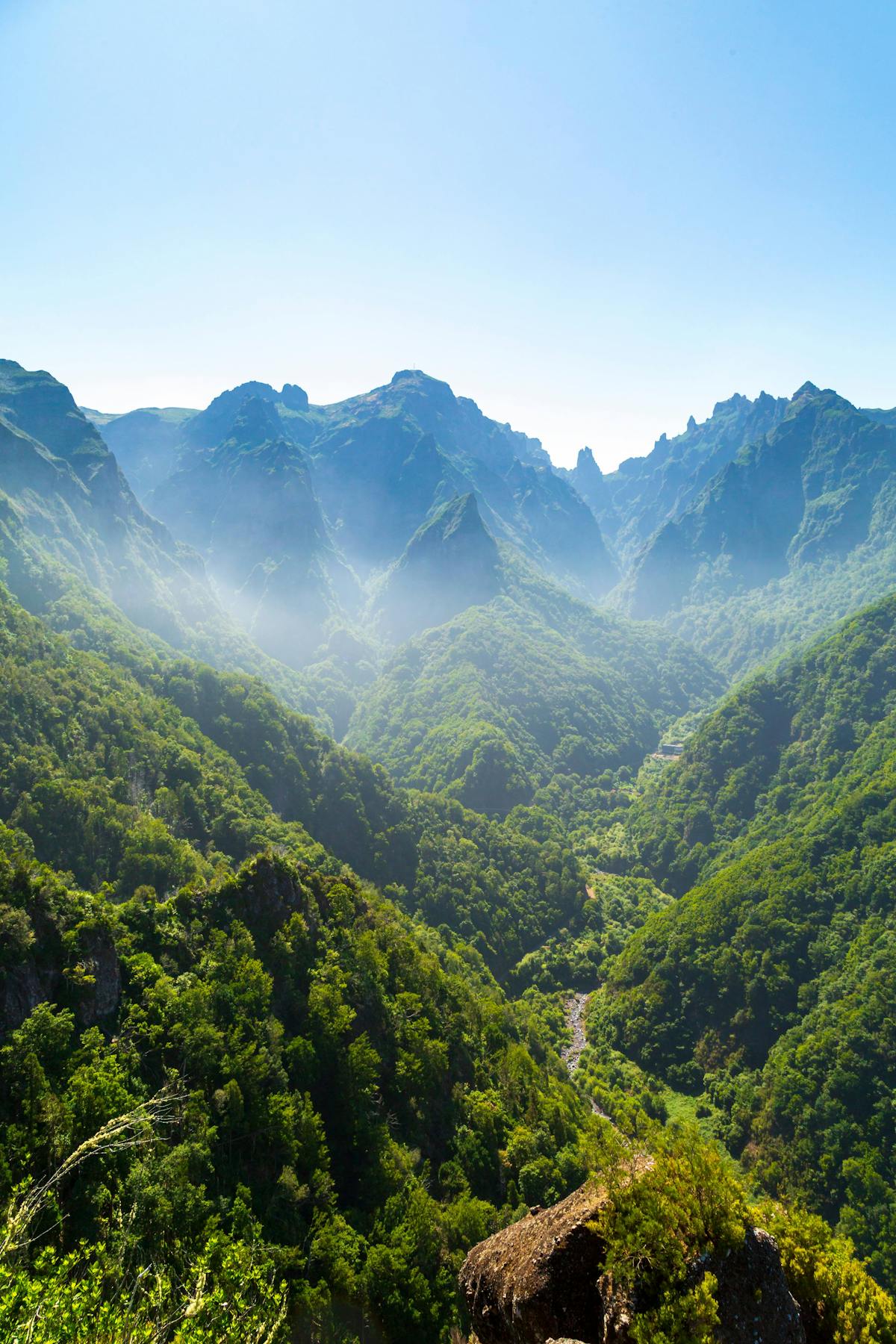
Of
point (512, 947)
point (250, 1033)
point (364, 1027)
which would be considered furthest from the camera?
point (512, 947)

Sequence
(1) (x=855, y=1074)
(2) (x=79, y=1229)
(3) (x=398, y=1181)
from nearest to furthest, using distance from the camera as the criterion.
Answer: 1. (2) (x=79, y=1229)
2. (3) (x=398, y=1181)
3. (1) (x=855, y=1074)

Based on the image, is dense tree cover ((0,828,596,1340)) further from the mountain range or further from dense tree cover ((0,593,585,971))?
dense tree cover ((0,593,585,971))

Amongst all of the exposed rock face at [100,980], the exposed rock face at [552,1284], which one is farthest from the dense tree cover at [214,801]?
the exposed rock face at [552,1284]

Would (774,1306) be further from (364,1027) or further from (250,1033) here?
(364,1027)

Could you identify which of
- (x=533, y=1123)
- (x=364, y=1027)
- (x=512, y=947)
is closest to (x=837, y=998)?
(x=512, y=947)

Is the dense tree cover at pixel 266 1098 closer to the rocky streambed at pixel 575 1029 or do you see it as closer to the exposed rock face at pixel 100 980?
the exposed rock face at pixel 100 980

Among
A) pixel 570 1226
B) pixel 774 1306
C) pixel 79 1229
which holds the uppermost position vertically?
pixel 774 1306

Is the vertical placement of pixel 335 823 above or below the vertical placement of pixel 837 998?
below
